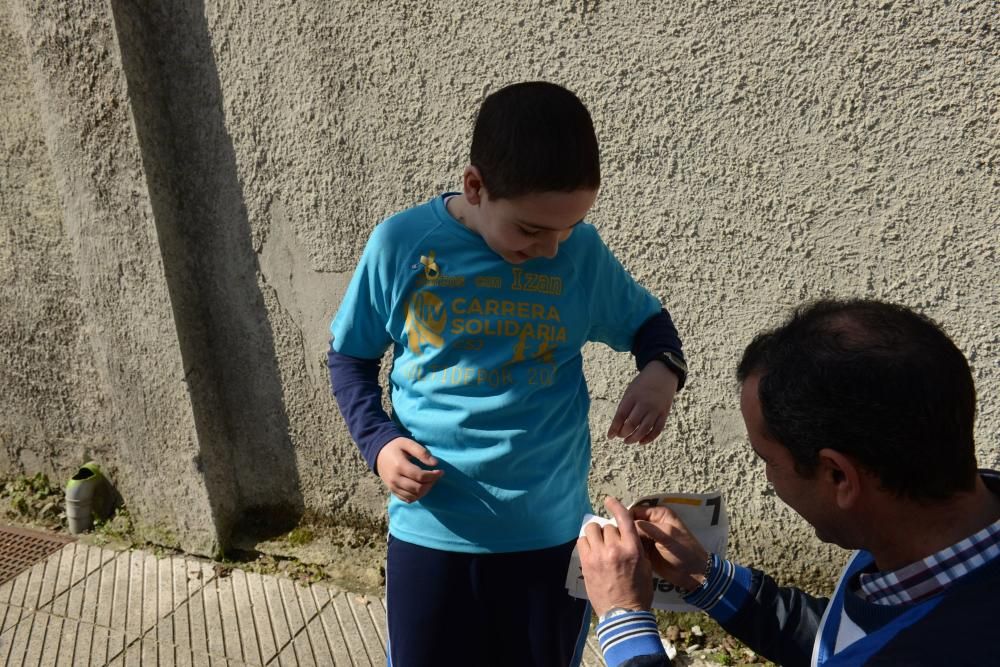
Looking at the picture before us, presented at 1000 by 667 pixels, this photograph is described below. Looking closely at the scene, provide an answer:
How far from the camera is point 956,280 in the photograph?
2262mm

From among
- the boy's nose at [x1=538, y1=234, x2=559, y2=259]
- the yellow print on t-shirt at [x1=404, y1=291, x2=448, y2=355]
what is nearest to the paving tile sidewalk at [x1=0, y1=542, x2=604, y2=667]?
the yellow print on t-shirt at [x1=404, y1=291, x2=448, y2=355]

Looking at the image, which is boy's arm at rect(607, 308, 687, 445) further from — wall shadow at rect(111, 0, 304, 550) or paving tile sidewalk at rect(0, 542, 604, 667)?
wall shadow at rect(111, 0, 304, 550)

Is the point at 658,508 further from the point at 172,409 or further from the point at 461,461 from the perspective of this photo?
the point at 172,409

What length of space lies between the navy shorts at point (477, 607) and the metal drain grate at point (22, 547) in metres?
2.39

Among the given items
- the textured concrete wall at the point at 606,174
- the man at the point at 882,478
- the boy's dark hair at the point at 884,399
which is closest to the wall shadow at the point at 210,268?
the textured concrete wall at the point at 606,174

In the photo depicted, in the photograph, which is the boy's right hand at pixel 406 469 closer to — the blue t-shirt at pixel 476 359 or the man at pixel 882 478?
the blue t-shirt at pixel 476 359

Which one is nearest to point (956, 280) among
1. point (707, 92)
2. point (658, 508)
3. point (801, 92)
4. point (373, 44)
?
point (801, 92)

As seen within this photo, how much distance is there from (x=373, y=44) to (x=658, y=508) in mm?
1882

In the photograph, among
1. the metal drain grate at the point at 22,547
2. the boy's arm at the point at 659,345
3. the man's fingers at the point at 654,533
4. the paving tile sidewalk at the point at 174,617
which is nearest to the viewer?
the man's fingers at the point at 654,533

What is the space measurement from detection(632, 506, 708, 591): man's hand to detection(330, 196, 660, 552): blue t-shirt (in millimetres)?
217

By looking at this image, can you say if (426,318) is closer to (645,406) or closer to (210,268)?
(645,406)

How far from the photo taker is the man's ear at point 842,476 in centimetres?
115

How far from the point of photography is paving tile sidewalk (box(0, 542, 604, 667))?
2.78 meters

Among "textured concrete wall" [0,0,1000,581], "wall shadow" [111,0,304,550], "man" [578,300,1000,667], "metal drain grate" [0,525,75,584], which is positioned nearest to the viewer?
"man" [578,300,1000,667]
